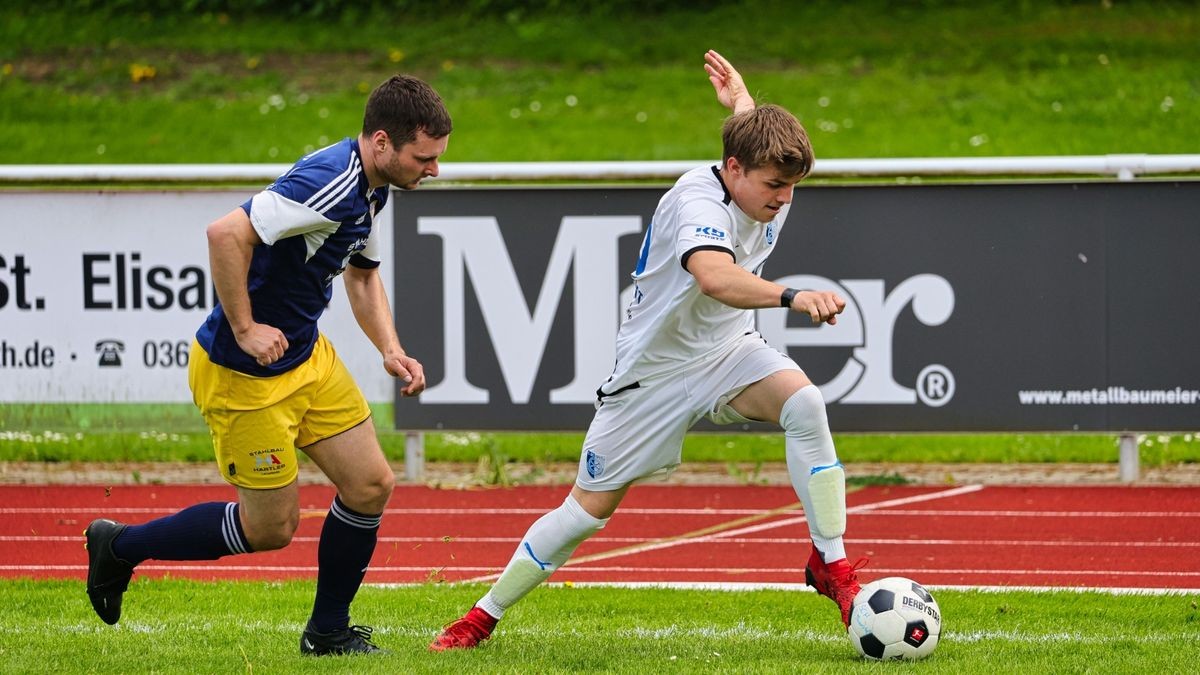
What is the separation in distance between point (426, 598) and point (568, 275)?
3331 millimetres

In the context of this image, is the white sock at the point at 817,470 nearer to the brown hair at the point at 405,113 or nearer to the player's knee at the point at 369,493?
the player's knee at the point at 369,493

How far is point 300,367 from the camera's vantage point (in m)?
5.19

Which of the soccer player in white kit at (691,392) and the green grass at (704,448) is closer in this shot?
the soccer player in white kit at (691,392)

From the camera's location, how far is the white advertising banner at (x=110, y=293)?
9.56 m

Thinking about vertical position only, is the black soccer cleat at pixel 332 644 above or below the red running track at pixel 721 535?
above

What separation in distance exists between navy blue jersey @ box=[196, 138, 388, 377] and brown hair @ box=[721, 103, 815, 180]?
46.5 inches

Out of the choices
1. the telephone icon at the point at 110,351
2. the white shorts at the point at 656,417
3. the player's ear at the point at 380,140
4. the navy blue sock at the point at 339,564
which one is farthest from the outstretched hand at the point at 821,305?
the telephone icon at the point at 110,351

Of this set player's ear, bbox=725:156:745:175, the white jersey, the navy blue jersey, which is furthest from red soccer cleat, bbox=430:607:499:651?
player's ear, bbox=725:156:745:175

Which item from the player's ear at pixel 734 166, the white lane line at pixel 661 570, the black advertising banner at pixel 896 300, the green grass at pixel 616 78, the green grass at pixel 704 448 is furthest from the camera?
the green grass at pixel 616 78

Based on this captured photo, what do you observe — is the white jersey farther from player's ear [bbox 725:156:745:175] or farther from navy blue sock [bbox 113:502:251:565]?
navy blue sock [bbox 113:502:251:565]

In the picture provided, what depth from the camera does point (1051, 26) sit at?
23500 mm

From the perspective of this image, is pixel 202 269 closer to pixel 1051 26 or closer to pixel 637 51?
pixel 637 51

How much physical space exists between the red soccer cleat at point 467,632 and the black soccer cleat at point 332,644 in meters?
0.21

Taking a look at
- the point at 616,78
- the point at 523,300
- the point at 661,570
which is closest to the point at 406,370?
the point at 661,570
